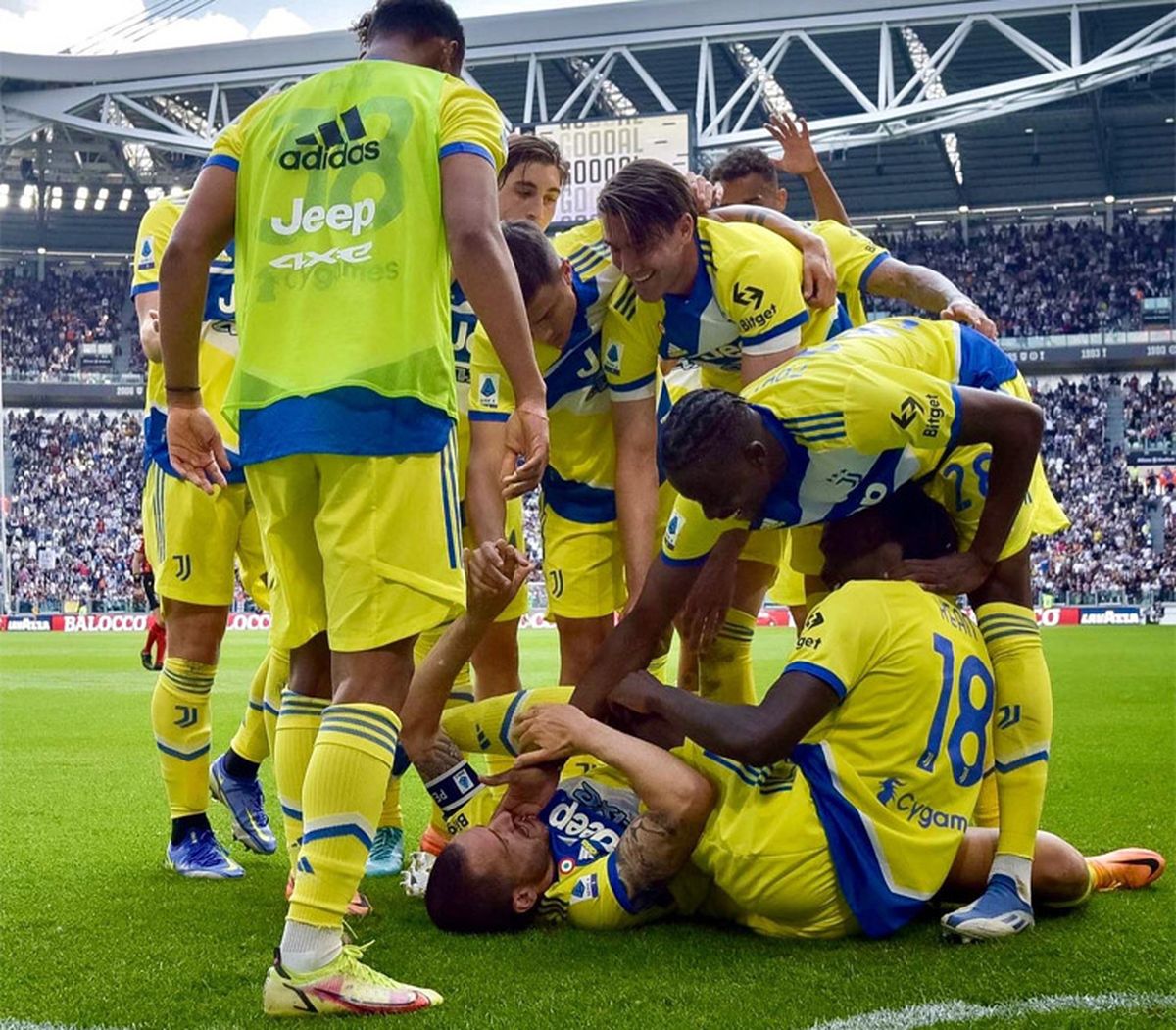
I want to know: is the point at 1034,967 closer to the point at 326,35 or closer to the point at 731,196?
the point at 731,196

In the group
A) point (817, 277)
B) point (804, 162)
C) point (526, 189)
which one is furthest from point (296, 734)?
point (804, 162)

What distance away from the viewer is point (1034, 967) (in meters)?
3.06

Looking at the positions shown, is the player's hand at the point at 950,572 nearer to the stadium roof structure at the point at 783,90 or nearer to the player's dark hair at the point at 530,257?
the player's dark hair at the point at 530,257

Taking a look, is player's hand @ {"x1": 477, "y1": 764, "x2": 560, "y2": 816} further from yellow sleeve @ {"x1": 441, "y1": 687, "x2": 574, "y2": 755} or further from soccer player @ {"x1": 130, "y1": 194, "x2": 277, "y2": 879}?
soccer player @ {"x1": 130, "y1": 194, "x2": 277, "y2": 879}

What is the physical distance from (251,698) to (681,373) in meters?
2.62

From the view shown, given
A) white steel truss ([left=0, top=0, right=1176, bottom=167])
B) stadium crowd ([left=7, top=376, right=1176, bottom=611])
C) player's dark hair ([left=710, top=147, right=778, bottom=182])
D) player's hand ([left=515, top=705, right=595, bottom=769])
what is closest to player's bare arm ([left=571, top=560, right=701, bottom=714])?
player's hand ([left=515, top=705, right=595, bottom=769])

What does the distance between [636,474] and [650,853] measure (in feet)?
5.39

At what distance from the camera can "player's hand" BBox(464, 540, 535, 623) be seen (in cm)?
354

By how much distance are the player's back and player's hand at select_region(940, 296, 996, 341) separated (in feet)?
6.32

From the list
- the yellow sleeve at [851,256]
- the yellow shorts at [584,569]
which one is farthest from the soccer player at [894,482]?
the yellow sleeve at [851,256]

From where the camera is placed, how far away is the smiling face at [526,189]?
17.8 ft

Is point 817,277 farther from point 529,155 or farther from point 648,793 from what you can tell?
point 648,793

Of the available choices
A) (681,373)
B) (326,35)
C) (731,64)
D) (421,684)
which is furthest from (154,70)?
(421,684)

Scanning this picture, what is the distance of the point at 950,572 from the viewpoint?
141 inches
